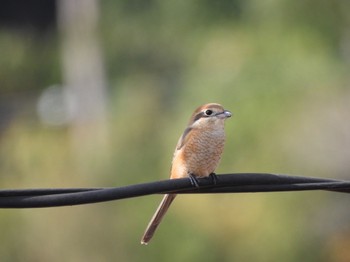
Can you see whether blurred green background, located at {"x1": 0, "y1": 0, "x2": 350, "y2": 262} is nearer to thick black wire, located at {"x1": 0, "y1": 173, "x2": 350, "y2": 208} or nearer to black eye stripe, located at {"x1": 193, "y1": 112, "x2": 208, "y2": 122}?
black eye stripe, located at {"x1": 193, "y1": 112, "x2": 208, "y2": 122}

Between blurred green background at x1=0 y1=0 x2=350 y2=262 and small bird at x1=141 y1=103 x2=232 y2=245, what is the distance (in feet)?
29.0

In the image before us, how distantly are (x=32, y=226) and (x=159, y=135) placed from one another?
571cm

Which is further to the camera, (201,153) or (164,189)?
(201,153)

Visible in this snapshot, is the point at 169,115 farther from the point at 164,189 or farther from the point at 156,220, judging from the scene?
the point at 164,189

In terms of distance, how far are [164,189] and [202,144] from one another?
5.35ft

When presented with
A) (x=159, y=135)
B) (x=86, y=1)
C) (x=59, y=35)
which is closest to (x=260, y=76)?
(x=159, y=135)

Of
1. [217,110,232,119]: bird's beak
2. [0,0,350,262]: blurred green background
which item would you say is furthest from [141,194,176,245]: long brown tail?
[0,0,350,262]: blurred green background

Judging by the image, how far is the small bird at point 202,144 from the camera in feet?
20.4

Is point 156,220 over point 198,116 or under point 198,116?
under

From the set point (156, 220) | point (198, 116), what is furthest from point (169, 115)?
point (156, 220)

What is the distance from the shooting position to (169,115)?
930 inches

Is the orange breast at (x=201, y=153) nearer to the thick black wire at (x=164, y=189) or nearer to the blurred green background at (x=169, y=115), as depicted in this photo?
the thick black wire at (x=164, y=189)

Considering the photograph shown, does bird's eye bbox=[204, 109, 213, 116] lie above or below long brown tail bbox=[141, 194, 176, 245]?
above

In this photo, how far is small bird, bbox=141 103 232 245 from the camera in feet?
20.4
